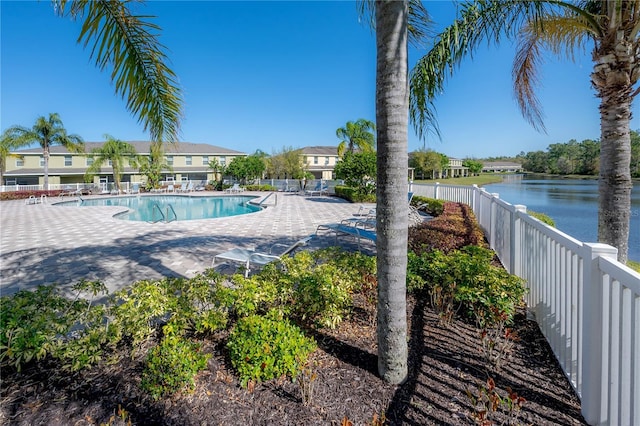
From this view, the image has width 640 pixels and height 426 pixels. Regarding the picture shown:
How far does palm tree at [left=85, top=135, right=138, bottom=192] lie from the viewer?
109ft

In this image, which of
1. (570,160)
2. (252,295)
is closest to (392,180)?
(252,295)

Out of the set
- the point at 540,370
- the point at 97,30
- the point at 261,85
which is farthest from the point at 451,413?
the point at 261,85

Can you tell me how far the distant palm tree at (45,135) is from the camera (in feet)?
95.9

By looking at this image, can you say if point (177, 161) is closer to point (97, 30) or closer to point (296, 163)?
point (296, 163)

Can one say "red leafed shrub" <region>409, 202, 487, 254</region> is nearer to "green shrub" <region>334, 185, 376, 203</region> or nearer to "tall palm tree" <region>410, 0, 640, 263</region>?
"tall palm tree" <region>410, 0, 640, 263</region>

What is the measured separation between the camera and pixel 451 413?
2.31 metres

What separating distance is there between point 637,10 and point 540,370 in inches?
194

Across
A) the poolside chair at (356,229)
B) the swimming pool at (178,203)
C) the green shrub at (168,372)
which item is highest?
the swimming pool at (178,203)

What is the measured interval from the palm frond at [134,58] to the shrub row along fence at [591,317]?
535cm

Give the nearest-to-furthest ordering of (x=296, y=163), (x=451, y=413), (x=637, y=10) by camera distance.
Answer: (x=451, y=413) → (x=637, y=10) → (x=296, y=163)

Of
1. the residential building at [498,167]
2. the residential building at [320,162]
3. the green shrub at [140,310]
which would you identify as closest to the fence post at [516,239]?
the green shrub at [140,310]

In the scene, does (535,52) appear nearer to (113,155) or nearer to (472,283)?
(472,283)

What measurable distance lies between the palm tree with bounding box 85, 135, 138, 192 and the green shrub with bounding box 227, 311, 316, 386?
35.1 meters

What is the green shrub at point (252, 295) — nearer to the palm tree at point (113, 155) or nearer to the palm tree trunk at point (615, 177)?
the palm tree trunk at point (615, 177)
